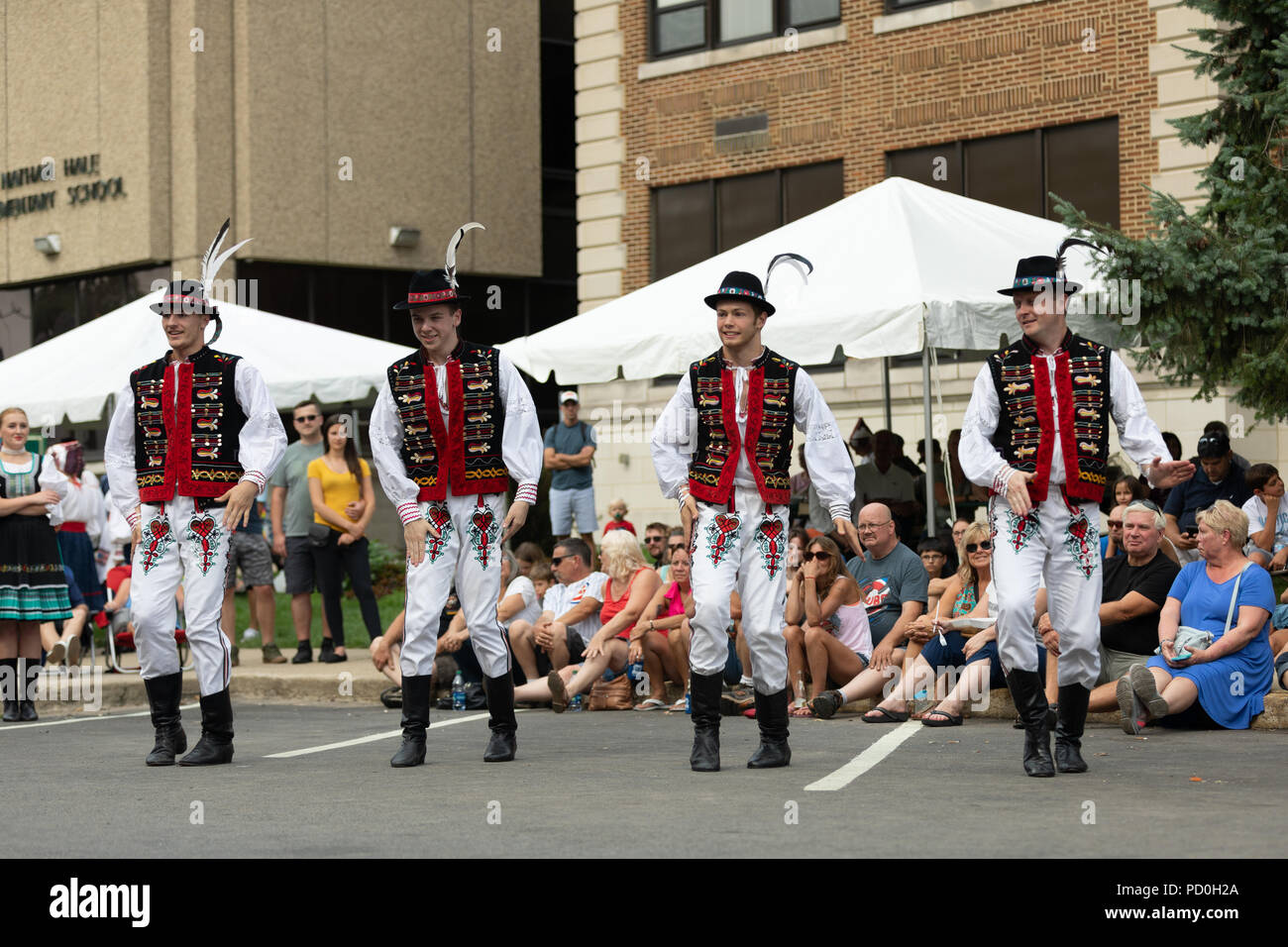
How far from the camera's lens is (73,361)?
16547 mm

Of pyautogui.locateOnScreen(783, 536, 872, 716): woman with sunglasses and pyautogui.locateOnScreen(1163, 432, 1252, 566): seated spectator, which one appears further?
pyautogui.locateOnScreen(1163, 432, 1252, 566): seated spectator

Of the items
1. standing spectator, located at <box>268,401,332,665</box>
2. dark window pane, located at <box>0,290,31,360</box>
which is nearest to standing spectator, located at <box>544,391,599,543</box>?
standing spectator, located at <box>268,401,332,665</box>

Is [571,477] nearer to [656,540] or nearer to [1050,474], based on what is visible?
[656,540]

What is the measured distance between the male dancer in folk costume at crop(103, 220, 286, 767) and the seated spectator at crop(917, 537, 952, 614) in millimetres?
4690

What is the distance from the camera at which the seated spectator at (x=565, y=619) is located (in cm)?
1245

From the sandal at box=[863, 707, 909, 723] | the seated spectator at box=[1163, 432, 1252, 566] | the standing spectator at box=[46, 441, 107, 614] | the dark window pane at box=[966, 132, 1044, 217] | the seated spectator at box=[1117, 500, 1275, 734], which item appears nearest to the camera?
the seated spectator at box=[1117, 500, 1275, 734]

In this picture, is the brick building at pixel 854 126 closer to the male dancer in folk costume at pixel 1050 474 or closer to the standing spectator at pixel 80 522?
the standing spectator at pixel 80 522

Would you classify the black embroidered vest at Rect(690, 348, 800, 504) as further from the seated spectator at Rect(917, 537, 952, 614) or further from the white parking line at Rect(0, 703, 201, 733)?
the white parking line at Rect(0, 703, 201, 733)

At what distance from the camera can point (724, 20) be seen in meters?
24.1

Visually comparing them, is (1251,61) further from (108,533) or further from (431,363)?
(108,533)

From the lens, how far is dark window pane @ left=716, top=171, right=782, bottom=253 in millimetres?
23594

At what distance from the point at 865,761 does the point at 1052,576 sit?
53.3 inches
